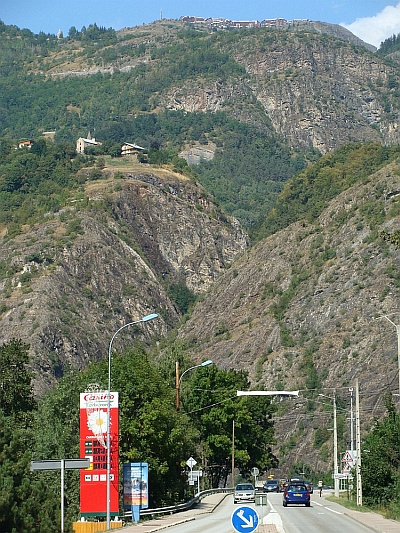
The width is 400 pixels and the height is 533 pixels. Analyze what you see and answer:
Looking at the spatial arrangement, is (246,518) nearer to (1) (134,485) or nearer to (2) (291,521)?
(2) (291,521)

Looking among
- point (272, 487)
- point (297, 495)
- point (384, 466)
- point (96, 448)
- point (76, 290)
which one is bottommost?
point (272, 487)

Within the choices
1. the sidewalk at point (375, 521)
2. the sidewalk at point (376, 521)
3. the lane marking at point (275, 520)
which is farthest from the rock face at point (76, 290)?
the sidewalk at point (376, 521)

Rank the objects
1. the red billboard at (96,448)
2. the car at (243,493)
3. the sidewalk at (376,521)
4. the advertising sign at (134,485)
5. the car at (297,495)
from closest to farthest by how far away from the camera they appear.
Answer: the sidewalk at (376,521) < the red billboard at (96,448) < the advertising sign at (134,485) < the car at (297,495) < the car at (243,493)

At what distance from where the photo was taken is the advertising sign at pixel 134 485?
50656 mm

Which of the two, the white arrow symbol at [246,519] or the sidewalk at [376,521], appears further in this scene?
the sidewalk at [376,521]

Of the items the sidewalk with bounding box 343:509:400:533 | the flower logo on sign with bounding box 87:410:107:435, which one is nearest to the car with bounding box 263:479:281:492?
the sidewalk with bounding box 343:509:400:533

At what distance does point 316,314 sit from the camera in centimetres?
14300

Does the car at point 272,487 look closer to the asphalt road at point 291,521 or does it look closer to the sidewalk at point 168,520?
the sidewalk at point 168,520

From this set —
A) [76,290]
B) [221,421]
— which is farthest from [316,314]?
[221,421]

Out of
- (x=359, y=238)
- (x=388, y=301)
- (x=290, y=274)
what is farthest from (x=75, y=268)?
(x=388, y=301)

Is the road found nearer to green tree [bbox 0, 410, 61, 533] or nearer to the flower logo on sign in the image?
the flower logo on sign

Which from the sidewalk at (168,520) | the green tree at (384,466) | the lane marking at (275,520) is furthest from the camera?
the green tree at (384,466)

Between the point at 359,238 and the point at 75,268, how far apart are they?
5084 cm

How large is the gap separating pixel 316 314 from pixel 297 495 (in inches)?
3210
